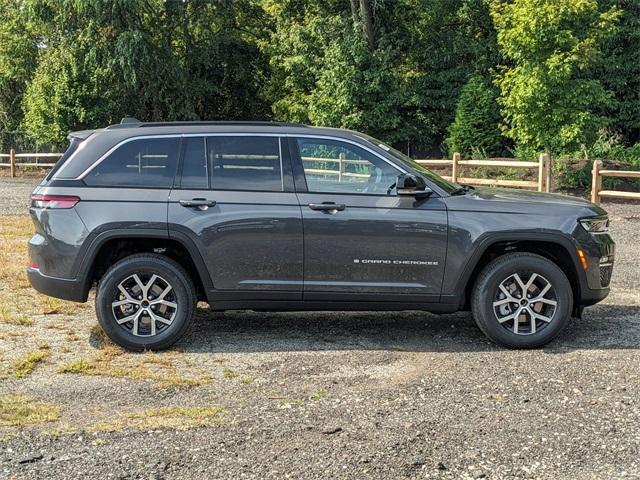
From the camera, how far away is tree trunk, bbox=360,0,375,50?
1201 inches

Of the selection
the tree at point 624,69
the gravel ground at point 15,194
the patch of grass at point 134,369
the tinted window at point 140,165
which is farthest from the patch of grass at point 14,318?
the tree at point 624,69

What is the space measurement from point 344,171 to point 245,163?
813 mm

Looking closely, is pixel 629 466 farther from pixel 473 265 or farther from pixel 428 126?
pixel 428 126

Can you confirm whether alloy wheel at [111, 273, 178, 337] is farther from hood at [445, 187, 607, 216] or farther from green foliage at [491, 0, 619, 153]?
green foliage at [491, 0, 619, 153]

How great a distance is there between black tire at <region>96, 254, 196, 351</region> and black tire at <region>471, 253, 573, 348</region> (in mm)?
2340

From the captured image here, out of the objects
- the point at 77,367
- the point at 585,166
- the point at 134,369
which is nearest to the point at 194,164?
the point at 134,369

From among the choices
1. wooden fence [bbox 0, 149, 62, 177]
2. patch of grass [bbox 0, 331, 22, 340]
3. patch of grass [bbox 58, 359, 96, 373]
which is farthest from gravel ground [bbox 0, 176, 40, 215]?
patch of grass [bbox 58, 359, 96, 373]

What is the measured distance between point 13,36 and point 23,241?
1251 inches

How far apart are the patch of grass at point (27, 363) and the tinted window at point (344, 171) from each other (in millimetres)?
2457

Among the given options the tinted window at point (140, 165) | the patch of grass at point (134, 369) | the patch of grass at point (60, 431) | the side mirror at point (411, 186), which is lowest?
the patch of grass at point (60, 431)

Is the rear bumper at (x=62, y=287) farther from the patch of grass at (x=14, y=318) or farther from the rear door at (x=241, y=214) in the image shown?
the rear door at (x=241, y=214)

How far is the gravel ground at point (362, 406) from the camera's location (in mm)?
3824

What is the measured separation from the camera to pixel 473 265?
5.97 m

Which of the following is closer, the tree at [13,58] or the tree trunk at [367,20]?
the tree trunk at [367,20]
